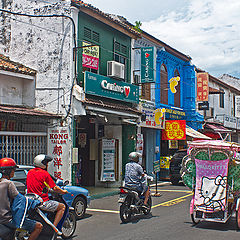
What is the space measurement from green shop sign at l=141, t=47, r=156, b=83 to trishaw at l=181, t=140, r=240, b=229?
28.5ft

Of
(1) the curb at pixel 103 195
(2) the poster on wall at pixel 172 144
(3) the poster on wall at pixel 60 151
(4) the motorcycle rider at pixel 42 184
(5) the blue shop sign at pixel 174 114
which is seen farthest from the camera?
(2) the poster on wall at pixel 172 144

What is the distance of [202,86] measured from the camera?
24.8 meters

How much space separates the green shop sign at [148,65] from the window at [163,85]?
402 centimetres

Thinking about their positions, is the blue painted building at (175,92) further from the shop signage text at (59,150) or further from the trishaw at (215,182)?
the trishaw at (215,182)

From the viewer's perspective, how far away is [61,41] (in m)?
13.4

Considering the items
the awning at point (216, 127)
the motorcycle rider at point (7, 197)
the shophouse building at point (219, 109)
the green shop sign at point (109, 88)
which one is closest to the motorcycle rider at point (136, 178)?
the motorcycle rider at point (7, 197)

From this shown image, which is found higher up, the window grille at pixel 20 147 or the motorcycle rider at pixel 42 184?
the window grille at pixel 20 147

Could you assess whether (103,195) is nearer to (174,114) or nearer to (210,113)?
(174,114)

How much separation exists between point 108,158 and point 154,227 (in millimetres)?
7828

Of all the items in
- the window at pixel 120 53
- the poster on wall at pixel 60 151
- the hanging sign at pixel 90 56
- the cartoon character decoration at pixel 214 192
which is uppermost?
the window at pixel 120 53

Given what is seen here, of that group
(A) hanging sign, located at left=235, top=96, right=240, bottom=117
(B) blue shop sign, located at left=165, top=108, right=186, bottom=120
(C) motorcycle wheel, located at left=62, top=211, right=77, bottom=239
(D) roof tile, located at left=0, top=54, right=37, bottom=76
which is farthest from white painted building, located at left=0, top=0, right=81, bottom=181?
(A) hanging sign, located at left=235, top=96, right=240, bottom=117

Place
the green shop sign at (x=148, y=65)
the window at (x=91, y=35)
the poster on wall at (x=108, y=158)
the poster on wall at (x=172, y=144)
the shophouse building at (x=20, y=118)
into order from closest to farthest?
the shophouse building at (x=20, y=118)
the window at (x=91, y=35)
the poster on wall at (x=108, y=158)
the green shop sign at (x=148, y=65)
the poster on wall at (x=172, y=144)

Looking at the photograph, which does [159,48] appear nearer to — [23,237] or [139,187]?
[139,187]

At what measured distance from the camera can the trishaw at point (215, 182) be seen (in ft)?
26.2
